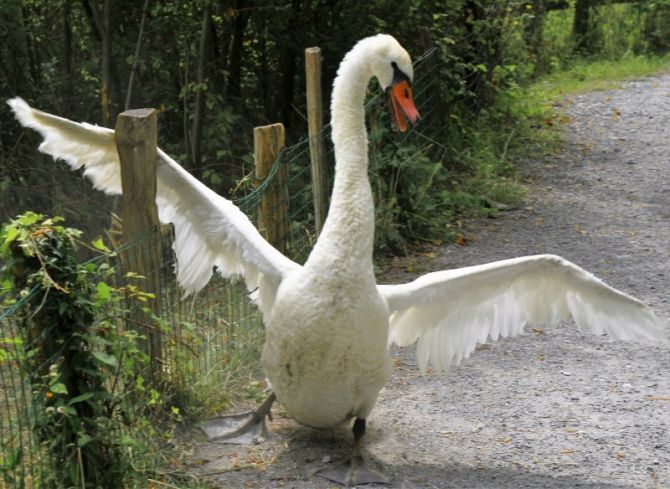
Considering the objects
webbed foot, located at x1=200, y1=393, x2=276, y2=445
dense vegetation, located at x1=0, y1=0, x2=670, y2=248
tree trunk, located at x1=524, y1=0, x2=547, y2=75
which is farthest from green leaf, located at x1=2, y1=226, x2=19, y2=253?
tree trunk, located at x1=524, y1=0, x2=547, y2=75

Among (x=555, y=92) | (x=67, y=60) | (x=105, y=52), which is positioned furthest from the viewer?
(x=555, y=92)

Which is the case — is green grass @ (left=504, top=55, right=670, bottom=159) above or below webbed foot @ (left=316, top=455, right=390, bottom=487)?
above

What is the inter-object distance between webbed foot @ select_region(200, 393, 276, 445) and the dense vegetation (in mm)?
3146

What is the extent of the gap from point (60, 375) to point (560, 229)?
5957 mm

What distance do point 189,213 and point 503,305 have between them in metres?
1.74

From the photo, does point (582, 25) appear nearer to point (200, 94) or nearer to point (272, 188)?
point (200, 94)

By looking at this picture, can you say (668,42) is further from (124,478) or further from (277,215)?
(124,478)

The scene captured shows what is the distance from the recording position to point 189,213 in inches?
194

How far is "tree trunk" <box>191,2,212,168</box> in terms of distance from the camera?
8727 millimetres

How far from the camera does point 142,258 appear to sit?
4.61 meters

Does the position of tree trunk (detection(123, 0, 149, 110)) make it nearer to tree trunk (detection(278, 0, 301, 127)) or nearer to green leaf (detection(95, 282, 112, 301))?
tree trunk (detection(278, 0, 301, 127))

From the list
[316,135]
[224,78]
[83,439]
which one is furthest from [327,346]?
[224,78]

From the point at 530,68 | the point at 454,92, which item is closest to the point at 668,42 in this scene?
the point at 530,68

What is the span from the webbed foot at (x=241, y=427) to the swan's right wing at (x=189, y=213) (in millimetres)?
564
